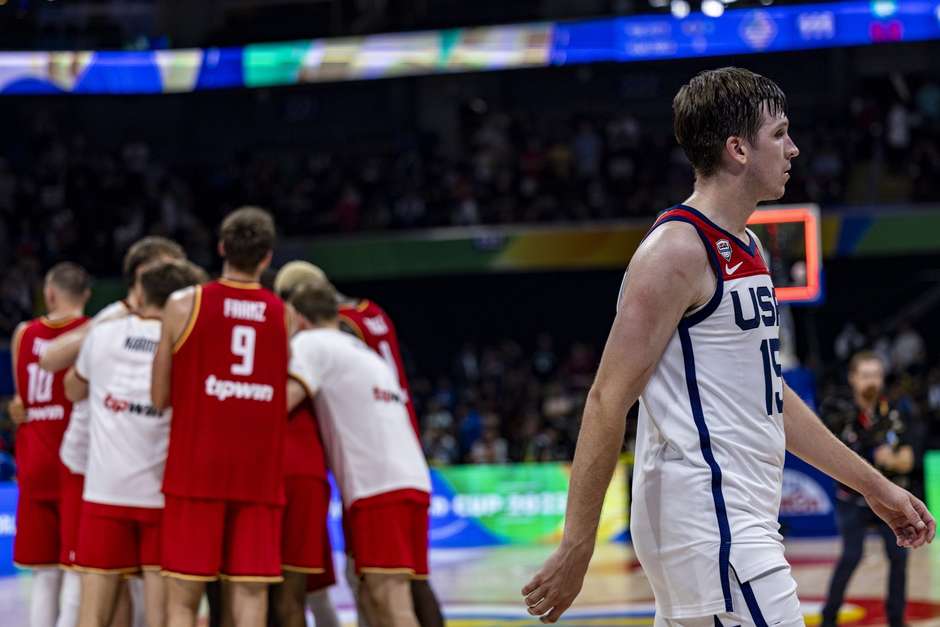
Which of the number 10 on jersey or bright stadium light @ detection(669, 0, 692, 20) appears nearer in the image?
the number 10 on jersey

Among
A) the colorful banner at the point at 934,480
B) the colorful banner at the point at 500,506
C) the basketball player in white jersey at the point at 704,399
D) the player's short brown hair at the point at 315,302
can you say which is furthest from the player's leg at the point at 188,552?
the colorful banner at the point at 934,480

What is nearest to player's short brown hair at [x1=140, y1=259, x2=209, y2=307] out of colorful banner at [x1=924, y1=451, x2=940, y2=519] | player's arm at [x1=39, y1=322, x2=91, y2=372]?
player's arm at [x1=39, y1=322, x2=91, y2=372]

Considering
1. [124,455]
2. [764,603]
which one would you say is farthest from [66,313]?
[764,603]

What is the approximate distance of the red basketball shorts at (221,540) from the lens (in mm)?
5035

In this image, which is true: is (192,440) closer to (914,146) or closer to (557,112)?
(914,146)

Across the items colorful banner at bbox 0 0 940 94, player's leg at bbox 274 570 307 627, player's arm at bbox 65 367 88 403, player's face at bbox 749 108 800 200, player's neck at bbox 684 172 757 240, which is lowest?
player's leg at bbox 274 570 307 627

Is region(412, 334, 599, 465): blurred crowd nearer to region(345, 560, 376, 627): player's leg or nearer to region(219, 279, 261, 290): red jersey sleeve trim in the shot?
region(345, 560, 376, 627): player's leg

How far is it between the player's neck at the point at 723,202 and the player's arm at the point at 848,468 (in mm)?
494

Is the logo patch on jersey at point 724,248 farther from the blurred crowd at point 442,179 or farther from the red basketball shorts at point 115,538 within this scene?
the blurred crowd at point 442,179

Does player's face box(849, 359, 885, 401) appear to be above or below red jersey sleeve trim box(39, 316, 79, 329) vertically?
below

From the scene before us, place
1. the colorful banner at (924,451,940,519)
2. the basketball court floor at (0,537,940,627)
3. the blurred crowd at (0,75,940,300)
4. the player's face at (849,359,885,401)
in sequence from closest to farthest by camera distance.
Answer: the player's face at (849,359,885,401) → the basketball court floor at (0,537,940,627) → the colorful banner at (924,451,940,519) → the blurred crowd at (0,75,940,300)

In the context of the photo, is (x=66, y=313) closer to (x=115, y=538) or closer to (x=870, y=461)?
(x=115, y=538)

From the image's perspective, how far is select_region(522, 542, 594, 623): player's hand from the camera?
2.66 metres

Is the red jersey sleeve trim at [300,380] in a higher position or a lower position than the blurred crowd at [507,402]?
higher
